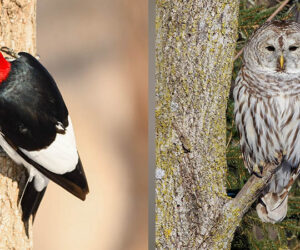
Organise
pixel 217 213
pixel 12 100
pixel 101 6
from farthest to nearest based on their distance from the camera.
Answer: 1. pixel 217 213
2. pixel 101 6
3. pixel 12 100

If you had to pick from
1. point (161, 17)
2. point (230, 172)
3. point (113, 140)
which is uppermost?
point (161, 17)

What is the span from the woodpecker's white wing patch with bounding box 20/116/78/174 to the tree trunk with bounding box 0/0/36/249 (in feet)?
0.16

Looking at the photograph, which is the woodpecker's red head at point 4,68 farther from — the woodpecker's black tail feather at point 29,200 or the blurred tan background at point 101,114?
the woodpecker's black tail feather at point 29,200


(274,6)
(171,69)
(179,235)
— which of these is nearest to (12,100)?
(171,69)

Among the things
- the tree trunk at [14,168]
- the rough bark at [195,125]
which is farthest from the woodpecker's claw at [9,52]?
the rough bark at [195,125]

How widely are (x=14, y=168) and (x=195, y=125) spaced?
410 millimetres

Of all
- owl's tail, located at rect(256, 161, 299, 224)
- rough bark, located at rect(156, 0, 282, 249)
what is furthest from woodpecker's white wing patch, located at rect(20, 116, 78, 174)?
owl's tail, located at rect(256, 161, 299, 224)

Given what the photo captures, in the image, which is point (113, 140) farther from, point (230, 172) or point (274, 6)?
point (274, 6)

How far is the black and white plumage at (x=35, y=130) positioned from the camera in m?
0.70

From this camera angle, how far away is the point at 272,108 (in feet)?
3.18

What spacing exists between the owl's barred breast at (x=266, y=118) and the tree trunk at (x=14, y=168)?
0.50 m

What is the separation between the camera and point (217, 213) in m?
0.94

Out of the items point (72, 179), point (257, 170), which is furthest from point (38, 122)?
point (257, 170)

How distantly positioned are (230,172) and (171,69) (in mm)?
298
